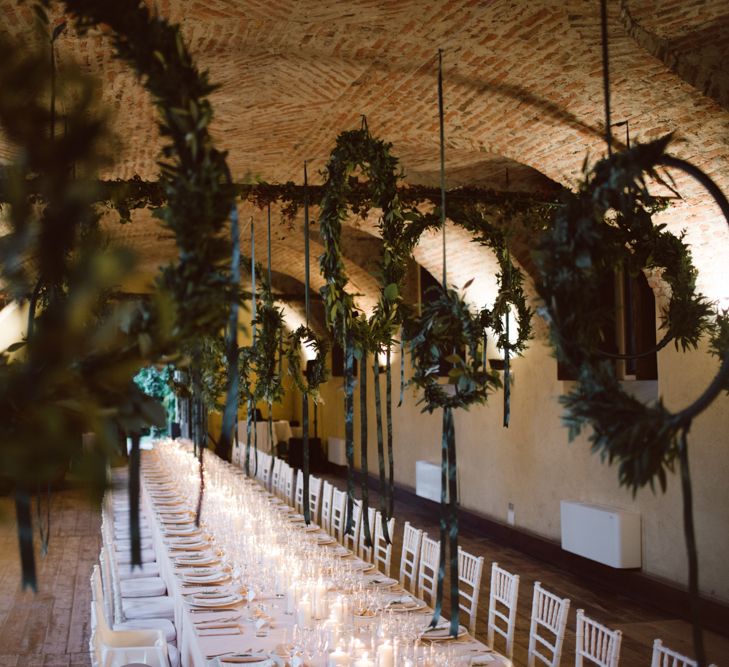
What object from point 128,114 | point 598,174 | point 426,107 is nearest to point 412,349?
point 598,174

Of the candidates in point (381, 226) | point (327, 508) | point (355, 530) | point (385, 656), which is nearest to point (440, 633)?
point (385, 656)

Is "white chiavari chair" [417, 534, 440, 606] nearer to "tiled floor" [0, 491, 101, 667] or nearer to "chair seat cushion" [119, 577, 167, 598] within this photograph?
"chair seat cushion" [119, 577, 167, 598]

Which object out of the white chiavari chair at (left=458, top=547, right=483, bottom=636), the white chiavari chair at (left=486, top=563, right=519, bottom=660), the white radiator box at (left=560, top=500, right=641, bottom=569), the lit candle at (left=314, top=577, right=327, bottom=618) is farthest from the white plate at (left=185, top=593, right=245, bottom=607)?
the white radiator box at (left=560, top=500, right=641, bottom=569)

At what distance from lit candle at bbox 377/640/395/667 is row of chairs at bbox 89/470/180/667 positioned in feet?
4.14

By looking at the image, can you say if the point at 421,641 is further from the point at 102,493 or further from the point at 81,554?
the point at 81,554

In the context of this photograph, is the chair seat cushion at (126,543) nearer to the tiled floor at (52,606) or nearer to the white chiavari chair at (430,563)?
the tiled floor at (52,606)

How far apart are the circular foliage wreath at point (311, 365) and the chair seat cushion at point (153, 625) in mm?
1838

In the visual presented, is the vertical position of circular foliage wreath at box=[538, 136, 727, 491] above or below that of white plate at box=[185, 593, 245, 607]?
above

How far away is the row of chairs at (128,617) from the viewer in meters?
4.62

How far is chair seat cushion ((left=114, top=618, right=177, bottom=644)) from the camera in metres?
5.24

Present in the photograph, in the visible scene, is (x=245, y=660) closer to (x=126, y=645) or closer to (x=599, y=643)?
(x=126, y=645)

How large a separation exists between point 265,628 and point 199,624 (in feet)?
1.26

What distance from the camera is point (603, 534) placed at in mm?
7395

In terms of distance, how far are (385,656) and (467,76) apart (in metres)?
3.73
